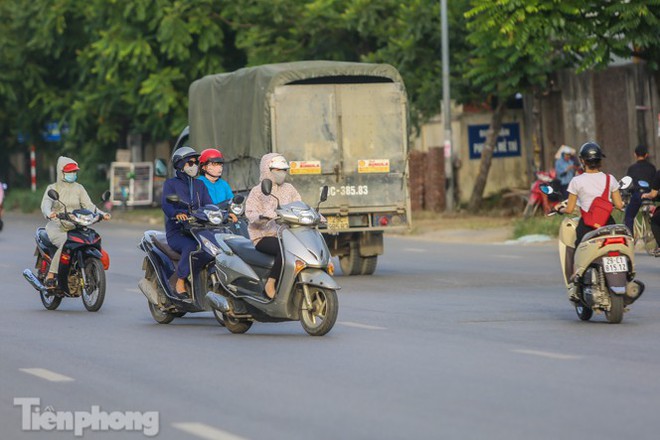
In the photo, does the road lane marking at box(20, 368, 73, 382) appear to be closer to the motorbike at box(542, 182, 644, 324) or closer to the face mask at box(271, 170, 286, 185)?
the face mask at box(271, 170, 286, 185)

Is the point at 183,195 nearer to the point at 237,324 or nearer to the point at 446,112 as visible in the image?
the point at 237,324

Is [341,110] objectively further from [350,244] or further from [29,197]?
[29,197]

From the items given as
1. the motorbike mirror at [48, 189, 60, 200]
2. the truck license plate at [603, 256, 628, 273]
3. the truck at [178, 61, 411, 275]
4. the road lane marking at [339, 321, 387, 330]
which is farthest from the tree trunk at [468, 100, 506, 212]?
the truck license plate at [603, 256, 628, 273]

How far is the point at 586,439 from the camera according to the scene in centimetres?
814

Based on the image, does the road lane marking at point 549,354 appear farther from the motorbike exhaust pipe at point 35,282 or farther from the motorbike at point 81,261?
the motorbike exhaust pipe at point 35,282

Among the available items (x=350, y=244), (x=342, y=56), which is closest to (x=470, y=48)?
(x=342, y=56)

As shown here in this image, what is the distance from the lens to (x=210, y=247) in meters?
14.3

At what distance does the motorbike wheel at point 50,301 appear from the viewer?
17.2 m

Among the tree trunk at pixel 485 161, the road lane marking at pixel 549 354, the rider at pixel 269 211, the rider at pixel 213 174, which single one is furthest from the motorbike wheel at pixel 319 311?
the tree trunk at pixel 485 161

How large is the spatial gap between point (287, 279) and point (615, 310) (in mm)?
2925

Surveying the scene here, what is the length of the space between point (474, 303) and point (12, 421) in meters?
8.21

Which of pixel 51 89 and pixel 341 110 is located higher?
pixel 51 89

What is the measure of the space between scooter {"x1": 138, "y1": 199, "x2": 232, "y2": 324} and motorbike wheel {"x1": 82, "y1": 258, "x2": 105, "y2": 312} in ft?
3.77

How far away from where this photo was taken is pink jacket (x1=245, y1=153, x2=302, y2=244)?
45.8ft
